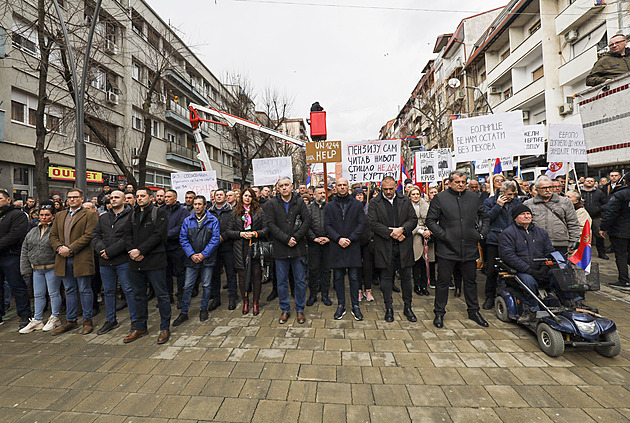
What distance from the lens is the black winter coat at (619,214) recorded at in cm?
564

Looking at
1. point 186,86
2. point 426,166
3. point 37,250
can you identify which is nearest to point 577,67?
point 426,166

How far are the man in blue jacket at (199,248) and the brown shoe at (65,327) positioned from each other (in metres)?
1.60

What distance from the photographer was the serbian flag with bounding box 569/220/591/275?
176 inches

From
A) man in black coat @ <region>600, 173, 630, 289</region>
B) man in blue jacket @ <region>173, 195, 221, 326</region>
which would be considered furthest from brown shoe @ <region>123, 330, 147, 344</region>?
man in black coat @ <region>600, 173, 630, 289</region>

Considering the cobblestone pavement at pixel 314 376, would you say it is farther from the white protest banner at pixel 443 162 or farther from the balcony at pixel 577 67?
the balcony at pixel 577 67

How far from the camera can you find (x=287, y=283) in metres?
4.83

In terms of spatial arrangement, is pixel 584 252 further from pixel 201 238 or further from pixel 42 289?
pixel 42 289

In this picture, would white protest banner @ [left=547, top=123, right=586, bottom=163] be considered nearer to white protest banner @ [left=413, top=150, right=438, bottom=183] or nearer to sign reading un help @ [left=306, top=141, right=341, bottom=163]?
white protest banner @ [left=413, top=150, right=438, bottom=183]

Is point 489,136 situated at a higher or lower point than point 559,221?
higher

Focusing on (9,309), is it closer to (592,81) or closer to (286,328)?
(286,328)

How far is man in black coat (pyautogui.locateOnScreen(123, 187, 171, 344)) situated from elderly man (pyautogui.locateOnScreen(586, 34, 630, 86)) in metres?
6.82

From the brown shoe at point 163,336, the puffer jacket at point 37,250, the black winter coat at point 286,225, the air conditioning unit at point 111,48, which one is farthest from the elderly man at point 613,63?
the air conditioning unit at point 111,48

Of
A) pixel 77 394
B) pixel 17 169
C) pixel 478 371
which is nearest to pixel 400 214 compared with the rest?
pixel 478 371

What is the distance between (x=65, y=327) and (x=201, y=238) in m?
2.38
